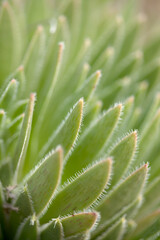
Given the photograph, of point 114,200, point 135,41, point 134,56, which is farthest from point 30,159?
point 135,41

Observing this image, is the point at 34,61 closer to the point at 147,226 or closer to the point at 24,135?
the point at 24,135

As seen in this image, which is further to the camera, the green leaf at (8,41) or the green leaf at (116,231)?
the green leaf at (8,41)

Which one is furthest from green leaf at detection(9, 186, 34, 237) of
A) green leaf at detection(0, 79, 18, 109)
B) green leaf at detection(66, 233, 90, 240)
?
green leaf at detection(0, 79, 18, 109)

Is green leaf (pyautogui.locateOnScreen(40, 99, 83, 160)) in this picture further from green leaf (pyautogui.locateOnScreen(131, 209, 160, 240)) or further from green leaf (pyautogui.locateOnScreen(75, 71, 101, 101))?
green leaf (pyautogui.locateOnScreen(131, 209, 160, 240))

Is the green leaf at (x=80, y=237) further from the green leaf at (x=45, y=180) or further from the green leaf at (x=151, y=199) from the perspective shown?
the green leaf at (x=151, y=199)

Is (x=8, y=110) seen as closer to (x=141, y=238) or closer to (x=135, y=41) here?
(x=141, y=238)

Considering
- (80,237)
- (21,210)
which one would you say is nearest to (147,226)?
(80,237)

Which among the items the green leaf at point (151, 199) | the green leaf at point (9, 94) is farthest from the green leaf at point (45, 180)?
the green leaf at point (151, 199)
